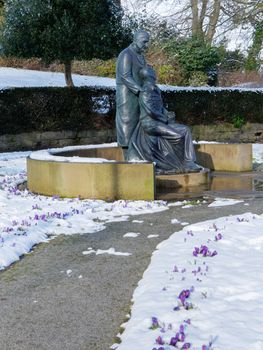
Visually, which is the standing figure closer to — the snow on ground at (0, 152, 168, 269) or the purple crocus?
the snow on ground at (0, 152, 168, 269)

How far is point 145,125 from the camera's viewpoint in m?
9.48

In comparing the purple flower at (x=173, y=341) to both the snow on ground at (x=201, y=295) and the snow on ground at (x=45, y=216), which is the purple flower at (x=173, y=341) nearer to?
the snow on ground at (x=201, y=295)

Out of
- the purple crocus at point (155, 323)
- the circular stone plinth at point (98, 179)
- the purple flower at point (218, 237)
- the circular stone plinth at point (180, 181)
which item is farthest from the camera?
the circular stone plinth at point (180, 181)

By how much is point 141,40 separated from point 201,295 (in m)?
5.89

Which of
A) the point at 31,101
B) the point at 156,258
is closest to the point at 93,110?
the point at 31,101

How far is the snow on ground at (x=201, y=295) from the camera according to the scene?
346 cm

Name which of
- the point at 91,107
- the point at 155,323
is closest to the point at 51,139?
the point at 91,107

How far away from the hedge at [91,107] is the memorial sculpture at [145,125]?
7225 millimetres

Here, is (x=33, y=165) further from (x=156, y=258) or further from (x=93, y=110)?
(x=93, y=110)

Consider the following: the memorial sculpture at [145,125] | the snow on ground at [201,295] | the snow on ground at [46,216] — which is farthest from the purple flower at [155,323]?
the memorial sculpture at [145,125]

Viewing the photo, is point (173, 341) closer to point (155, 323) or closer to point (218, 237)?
point (155, 323)

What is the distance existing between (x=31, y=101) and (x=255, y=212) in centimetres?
1033

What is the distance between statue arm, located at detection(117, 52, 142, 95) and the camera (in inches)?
367

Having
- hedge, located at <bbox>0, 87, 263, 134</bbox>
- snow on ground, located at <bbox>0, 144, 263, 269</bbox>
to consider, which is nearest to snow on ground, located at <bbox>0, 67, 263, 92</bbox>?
hedge, located at <bbox>0, 87, 263, 134</bbox>
